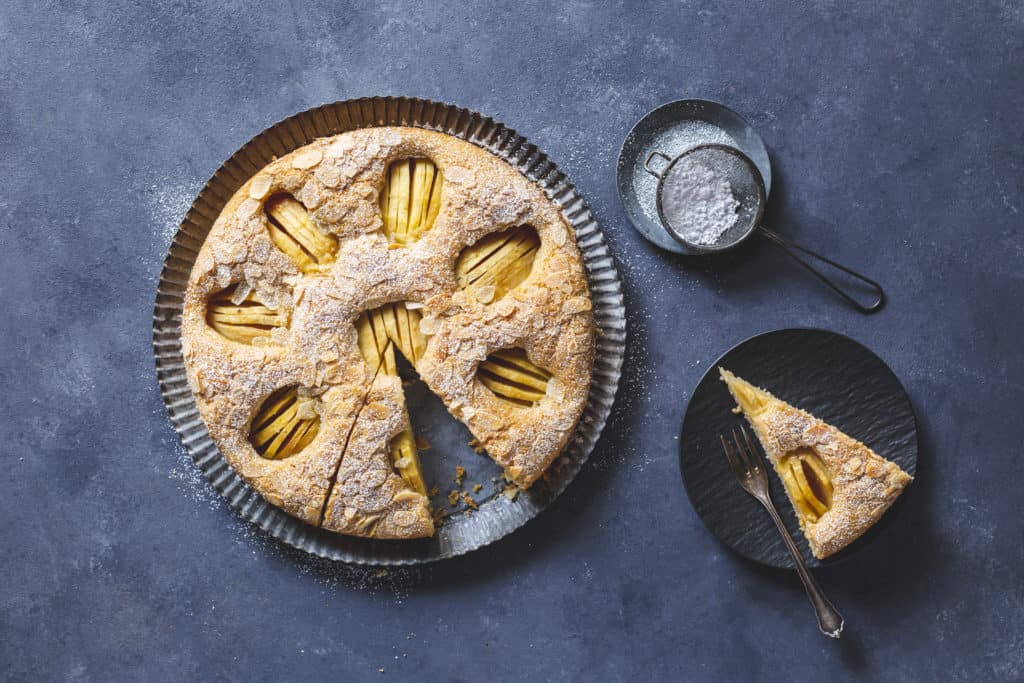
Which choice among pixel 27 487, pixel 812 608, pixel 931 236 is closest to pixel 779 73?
pixel 931 236

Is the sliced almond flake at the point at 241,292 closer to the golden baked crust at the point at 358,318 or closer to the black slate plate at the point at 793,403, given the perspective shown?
the golden baked crust at the point at 358,318

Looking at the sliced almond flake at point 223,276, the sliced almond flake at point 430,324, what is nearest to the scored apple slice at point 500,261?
the sliced almond flake at point 430,324

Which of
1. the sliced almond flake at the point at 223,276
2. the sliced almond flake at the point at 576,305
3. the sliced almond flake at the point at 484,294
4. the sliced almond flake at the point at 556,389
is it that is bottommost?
the sliced almond flake at the point at 556,389

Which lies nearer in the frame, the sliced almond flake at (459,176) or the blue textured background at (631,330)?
the sliced almond flake at (459,176)

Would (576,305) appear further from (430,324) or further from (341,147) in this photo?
(341,147)

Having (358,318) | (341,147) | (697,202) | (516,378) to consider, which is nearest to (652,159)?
(697,202)

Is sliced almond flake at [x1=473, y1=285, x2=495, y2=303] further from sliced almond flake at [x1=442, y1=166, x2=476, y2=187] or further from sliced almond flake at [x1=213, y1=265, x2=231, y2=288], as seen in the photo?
sliced almond flake at [x1=213, y1=265, x2=231, y2=288]

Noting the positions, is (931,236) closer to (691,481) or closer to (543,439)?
(691,481)
